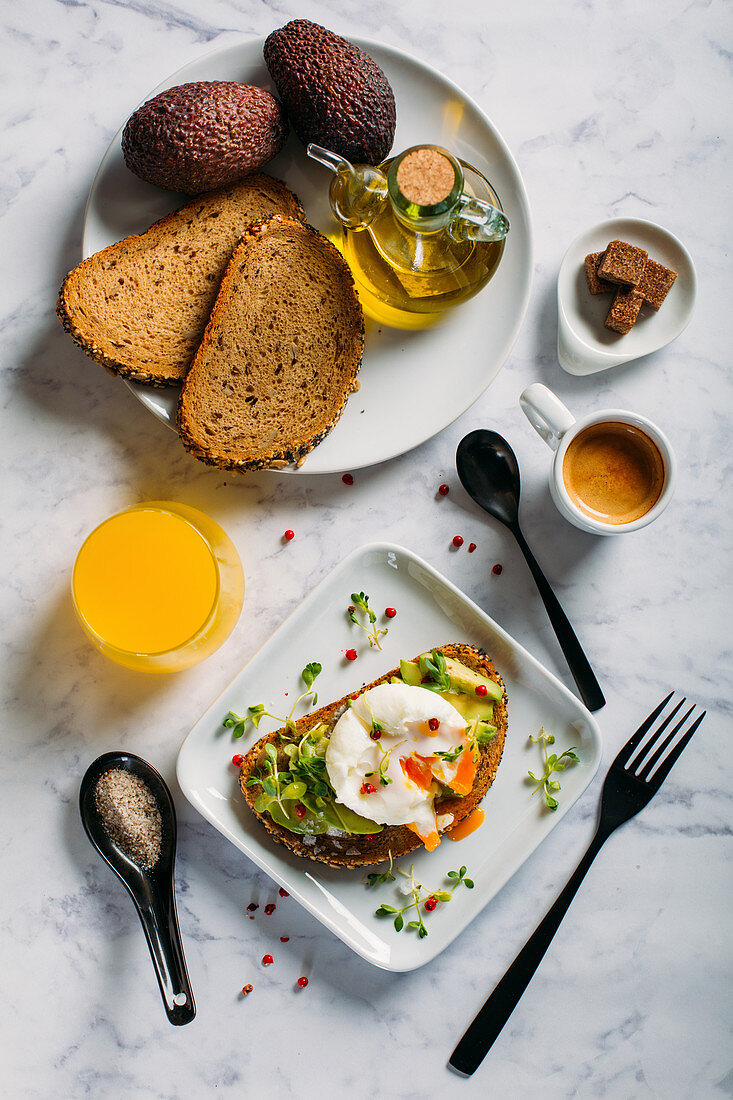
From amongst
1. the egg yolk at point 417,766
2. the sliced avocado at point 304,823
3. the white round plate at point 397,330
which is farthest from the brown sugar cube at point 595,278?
the sliced avocado at point 304,823

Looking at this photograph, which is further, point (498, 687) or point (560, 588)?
point (560, 588)

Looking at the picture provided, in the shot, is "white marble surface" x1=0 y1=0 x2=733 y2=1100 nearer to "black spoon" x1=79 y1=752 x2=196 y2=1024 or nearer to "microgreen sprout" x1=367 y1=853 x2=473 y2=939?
"black spoon" x1=79 y1=752 x2=196 y2=1024

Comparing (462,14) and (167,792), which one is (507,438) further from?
(167,792)

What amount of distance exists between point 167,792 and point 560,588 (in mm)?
1034

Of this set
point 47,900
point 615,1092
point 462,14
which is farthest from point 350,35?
point 615,1092

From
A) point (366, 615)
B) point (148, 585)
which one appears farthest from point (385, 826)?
point (148, 585)

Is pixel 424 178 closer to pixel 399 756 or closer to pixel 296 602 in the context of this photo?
pixel 296 602

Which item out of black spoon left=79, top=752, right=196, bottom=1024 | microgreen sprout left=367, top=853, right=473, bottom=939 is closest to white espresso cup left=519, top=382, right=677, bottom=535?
microgreen sprout left=367, top=853, right=473, bottom=939

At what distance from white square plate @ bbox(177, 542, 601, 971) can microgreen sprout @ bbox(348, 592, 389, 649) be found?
0.05 ft

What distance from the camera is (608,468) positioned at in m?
1.63

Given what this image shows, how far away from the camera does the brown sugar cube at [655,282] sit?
1.70 m

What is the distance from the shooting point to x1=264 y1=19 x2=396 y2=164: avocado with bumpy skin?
146 centimetres

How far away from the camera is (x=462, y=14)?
1.74 m

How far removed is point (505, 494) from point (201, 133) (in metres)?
0.97
